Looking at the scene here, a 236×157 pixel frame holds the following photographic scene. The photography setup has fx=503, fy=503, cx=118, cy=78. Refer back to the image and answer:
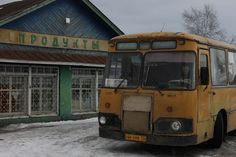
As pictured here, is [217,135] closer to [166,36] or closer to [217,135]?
[217,135]

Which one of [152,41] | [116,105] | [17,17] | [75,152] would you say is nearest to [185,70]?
[152,41]

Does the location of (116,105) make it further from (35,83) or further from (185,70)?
(35,83)

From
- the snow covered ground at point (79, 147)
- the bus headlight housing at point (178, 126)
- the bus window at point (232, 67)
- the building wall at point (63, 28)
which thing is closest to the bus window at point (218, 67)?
A: the bus window at point (232, 67)

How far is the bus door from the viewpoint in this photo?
11239mm

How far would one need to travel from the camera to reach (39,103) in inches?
763

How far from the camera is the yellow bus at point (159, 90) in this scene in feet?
35.6

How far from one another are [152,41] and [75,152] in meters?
3.11

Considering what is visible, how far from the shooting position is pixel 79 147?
12336 mm

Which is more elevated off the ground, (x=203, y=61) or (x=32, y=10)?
(x=32, y=10)

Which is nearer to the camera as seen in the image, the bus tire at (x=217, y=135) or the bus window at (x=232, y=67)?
the bus tire at (x=217, y=135)

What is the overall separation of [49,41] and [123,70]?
8.94 m

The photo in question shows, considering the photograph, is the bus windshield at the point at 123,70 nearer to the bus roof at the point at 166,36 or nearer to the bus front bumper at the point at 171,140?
the bus roof at the point at 166,36

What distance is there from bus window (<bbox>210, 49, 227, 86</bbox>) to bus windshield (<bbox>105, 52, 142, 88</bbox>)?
2.04m

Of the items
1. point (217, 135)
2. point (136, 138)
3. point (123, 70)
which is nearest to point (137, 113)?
point (136, 138)
